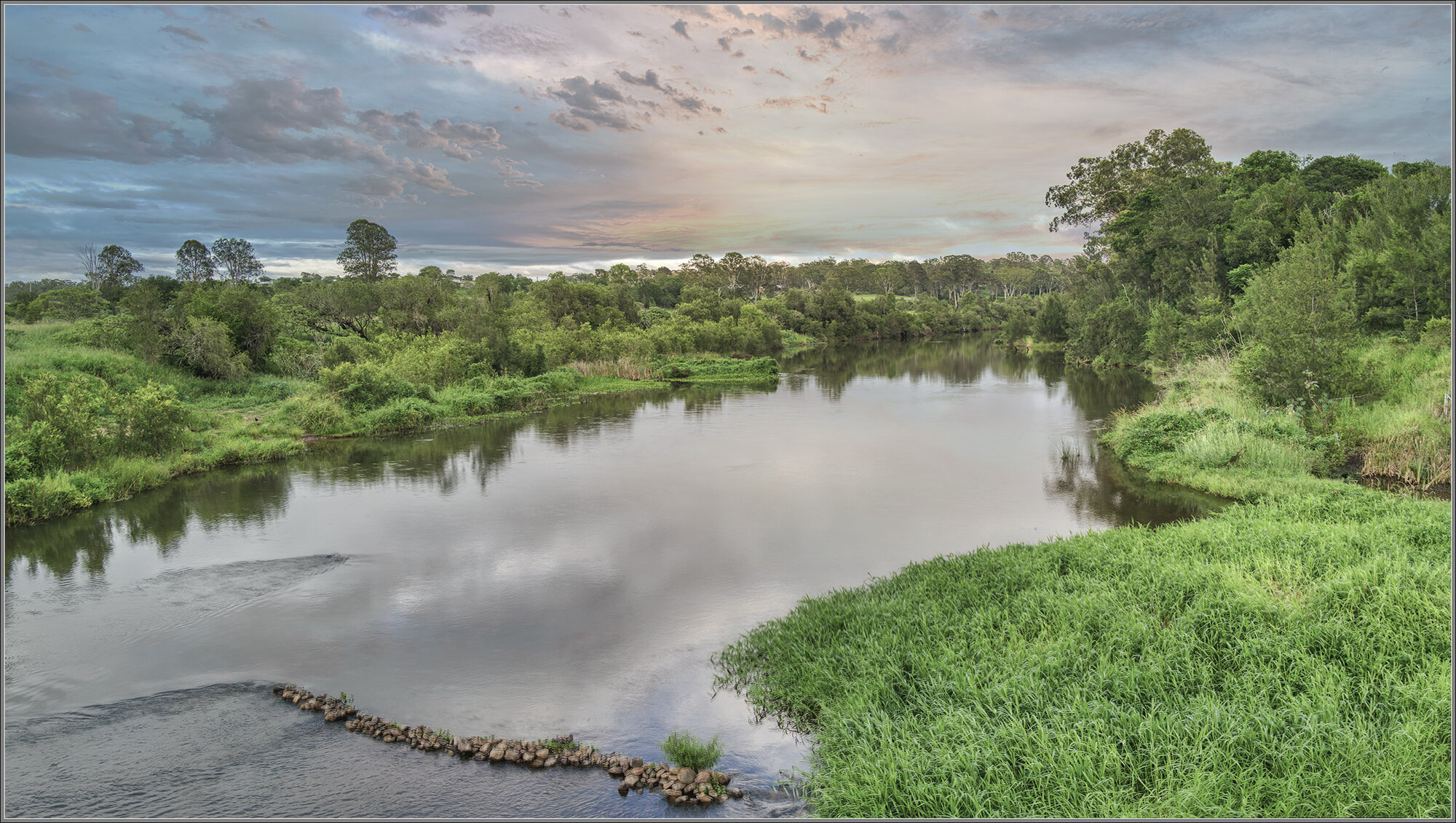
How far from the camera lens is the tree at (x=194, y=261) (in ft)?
155

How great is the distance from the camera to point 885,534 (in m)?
12.5

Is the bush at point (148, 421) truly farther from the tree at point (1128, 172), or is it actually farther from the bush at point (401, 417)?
the tree at point (1128, 172)

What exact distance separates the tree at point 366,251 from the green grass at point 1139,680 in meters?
52.4

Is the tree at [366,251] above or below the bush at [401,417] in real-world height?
above

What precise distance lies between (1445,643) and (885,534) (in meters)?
7.30

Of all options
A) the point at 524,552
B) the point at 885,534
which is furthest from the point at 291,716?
the point at 885,534

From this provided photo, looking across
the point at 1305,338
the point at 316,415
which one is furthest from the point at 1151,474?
the point at 316,415

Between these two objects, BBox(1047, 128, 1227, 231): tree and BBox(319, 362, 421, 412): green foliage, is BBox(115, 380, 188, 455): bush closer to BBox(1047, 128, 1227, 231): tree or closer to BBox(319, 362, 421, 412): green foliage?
BBox(319, 362, 421, 412): green foliage

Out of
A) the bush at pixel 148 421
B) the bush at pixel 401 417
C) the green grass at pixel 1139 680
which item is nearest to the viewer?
the green grass at pixel 1139 680

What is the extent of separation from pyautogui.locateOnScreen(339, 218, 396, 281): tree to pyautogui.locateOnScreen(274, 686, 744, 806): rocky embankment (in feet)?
167

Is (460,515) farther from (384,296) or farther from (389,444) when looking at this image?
(384,296)

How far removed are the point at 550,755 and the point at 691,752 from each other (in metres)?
1.28

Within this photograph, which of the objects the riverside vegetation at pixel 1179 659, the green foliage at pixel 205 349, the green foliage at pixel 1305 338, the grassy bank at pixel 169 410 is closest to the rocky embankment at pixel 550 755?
the riverside vegetation at pixel 1179 659

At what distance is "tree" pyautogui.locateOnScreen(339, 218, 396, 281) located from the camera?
167ft
